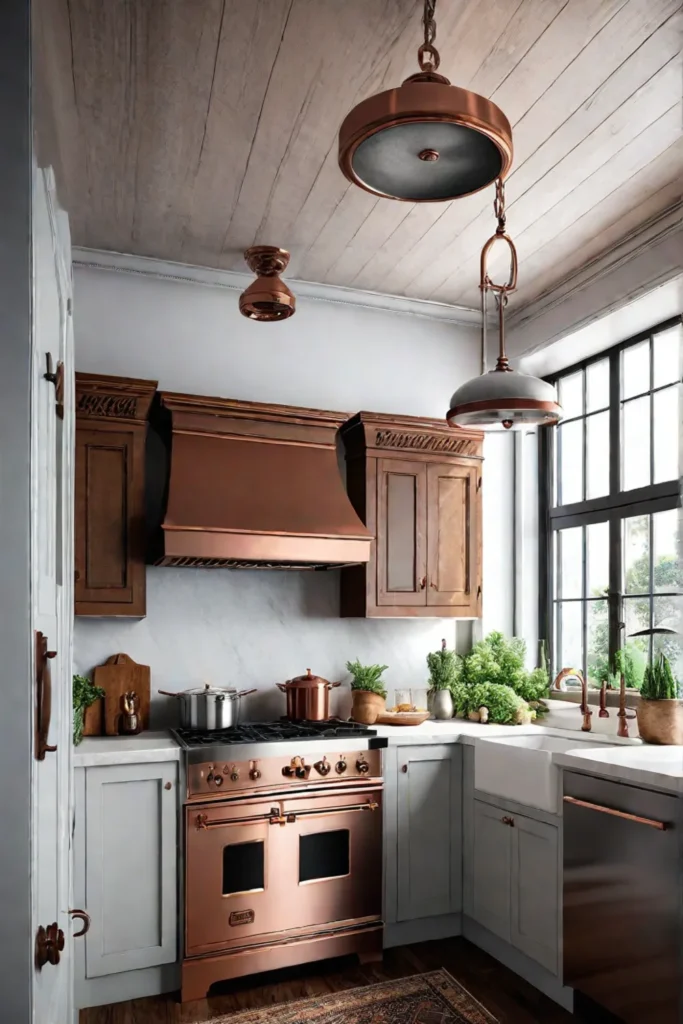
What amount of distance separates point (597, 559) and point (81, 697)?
2481 mm

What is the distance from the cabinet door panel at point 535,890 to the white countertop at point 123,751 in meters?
1.39

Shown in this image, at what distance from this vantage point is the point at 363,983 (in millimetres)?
3215

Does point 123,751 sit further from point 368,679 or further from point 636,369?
point 636,369

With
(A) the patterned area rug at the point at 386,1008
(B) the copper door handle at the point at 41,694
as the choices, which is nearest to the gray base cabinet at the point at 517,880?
(A) the patterned area rug at the point at 386,1008

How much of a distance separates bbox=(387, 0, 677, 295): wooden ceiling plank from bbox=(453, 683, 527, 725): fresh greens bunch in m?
2.12

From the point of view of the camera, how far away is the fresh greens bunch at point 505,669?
409cm

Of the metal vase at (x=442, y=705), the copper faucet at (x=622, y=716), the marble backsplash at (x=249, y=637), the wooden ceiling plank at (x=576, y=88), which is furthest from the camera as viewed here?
the metal vase at (x=442, y=705)

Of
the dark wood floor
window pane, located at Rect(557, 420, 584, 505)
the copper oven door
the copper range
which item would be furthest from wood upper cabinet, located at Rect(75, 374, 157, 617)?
window pane, located at Rect(557, 420, 584, 505)

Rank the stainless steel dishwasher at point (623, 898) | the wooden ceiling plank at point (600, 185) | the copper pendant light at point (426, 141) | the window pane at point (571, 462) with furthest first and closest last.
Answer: the window pane at point (571, 462), the wooden ceiling plank at point (600, 185), the stainless steel dishwasher at point (623, 898), the copper pendant light at point (426, 141)

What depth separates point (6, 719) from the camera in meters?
1.05

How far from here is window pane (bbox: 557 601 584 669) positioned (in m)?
4.09

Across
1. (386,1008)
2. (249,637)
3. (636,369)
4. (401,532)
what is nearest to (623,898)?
(386,1008)

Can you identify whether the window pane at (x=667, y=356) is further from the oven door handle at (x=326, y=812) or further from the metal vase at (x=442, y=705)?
the oven door handle at (x=326, y=812)

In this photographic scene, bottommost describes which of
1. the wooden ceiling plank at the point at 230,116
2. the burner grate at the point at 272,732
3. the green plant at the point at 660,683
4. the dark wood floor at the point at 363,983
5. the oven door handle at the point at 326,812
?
the dark wood floor at the point at 363,983
